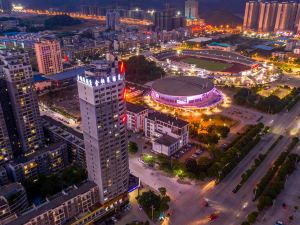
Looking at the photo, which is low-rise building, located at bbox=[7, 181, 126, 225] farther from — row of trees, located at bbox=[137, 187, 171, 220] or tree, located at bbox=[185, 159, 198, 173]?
tree, located at bbox=[185, 159, 198, 173]

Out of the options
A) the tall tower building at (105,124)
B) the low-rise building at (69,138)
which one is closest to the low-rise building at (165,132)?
the low-rise building at (69,138)

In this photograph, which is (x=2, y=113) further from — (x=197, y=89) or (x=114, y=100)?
(x=197, y=89)

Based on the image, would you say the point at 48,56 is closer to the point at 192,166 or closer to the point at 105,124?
the point at 192,166

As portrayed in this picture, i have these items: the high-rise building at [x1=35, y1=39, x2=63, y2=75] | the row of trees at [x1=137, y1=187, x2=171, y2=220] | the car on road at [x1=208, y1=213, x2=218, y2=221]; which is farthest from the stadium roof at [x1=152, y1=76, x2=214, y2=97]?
the high-rise building at [x1=35, y1=39, x2=63, y2=75]

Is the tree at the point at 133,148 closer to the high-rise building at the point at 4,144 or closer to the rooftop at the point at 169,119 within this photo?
the rooftop at the point at 169,119

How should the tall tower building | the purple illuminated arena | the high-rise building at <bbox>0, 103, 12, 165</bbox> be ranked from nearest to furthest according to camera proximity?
the tall tower building
the high-rise building at <bbox>0, 103, 12, 165</bbox>
the purple illuminated arena
